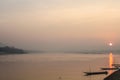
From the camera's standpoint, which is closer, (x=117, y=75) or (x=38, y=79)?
(x=117, y=75)

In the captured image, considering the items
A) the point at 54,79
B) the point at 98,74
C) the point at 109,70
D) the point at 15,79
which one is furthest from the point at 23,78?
the point at 109,70

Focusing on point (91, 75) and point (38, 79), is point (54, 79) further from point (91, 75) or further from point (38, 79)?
point (91, 75)

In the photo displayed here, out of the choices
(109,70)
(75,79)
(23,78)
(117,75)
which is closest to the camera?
(117,75)

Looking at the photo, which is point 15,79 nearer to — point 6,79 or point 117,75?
point 6,79

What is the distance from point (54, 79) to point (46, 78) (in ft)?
6.86

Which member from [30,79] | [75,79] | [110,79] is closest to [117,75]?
[110,79]

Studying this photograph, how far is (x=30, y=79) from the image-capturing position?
54531mm

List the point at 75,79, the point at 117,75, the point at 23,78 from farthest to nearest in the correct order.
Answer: the point at 23,78
the point at 75,79
the point at 117,75

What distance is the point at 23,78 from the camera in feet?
184

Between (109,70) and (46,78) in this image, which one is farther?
(109,70)

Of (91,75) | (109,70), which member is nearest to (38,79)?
(91,75)

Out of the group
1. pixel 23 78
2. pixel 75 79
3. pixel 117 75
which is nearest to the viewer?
pixel 117 75

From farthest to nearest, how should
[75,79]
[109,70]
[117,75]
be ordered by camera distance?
[109,70]
[75,79]
[117,75]

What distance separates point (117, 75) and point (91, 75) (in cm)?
3354
